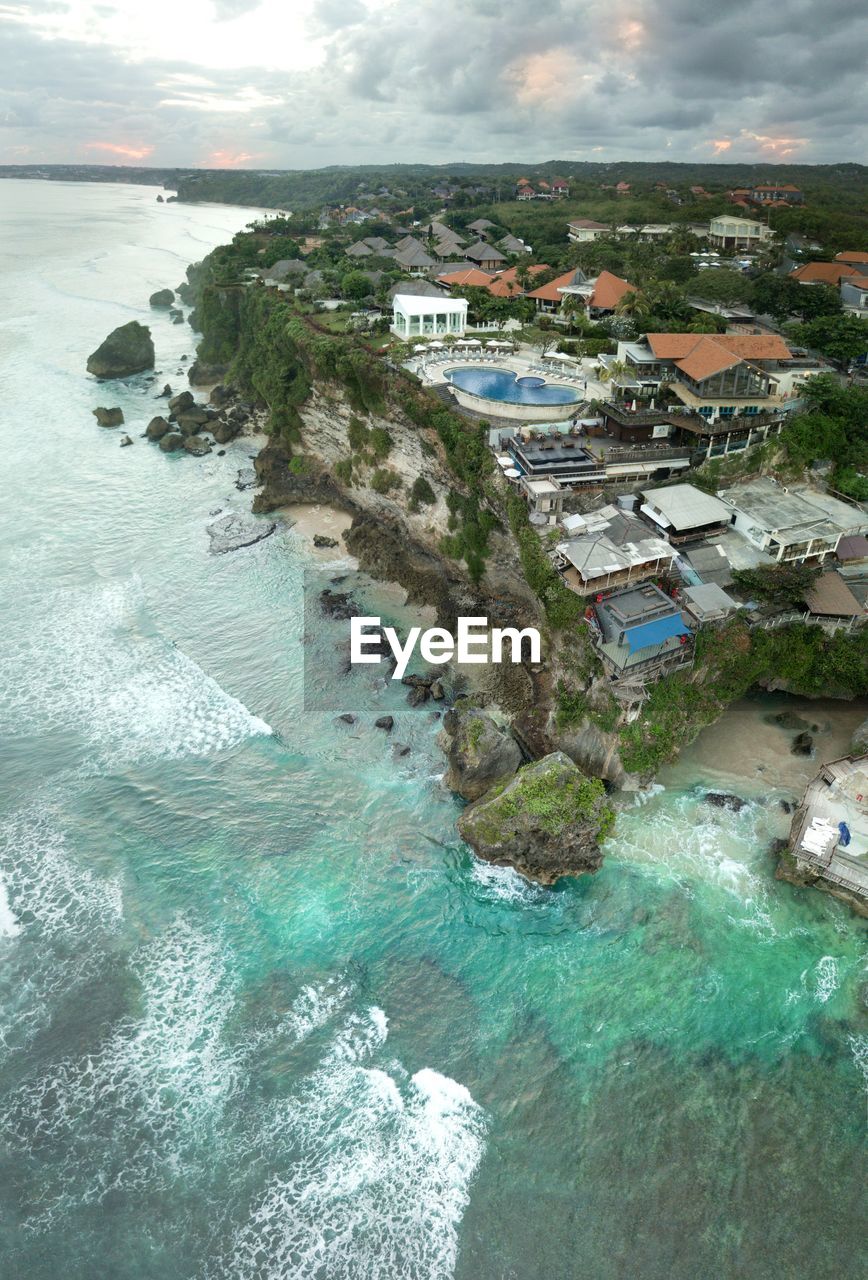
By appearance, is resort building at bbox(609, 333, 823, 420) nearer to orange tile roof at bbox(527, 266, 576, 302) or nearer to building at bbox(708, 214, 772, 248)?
orange tile roof at bbox(527, 266, 576, 302)

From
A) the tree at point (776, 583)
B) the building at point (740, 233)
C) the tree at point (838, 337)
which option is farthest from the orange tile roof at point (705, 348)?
the building at point (740, 233)

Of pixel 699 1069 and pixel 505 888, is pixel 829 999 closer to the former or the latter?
pixel 699 1069

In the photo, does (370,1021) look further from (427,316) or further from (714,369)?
(427,316)

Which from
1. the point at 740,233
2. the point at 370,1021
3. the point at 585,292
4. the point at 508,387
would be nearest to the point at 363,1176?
the point at 370,1021

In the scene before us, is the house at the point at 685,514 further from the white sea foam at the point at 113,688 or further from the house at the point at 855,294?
the house at the point at 855,294

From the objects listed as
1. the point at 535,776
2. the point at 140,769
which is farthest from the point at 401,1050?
the point at 140,769
